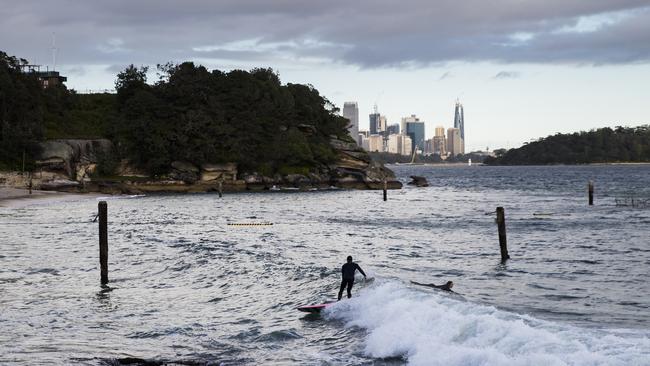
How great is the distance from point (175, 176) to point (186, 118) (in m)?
11.7

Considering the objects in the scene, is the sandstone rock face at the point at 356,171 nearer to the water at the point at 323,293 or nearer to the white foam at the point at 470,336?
the water at the point at 323,293

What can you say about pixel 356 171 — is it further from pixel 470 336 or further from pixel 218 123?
pixel 470 336

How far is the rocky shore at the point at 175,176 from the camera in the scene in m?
103

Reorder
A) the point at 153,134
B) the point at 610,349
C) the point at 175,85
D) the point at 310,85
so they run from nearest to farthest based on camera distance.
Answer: the point at 610,349, the point at 153,134, the point at 175,85, the point at 310,85

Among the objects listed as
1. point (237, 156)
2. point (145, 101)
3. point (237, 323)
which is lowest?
point (237, 323)

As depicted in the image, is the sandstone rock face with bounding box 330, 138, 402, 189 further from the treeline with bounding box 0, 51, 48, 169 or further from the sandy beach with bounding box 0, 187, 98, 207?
the treeline with bounding box 0, 51, 48, 169

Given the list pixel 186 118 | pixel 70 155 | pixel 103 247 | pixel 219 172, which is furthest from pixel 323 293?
pixel 186 118

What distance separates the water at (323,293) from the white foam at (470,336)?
0.06 meters

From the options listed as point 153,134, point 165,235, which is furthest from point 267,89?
point 165,235

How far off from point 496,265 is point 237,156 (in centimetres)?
8896

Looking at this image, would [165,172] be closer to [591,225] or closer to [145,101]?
[145,101]

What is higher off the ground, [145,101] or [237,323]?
[145,101]

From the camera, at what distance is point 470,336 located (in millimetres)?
19766

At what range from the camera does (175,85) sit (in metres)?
128
